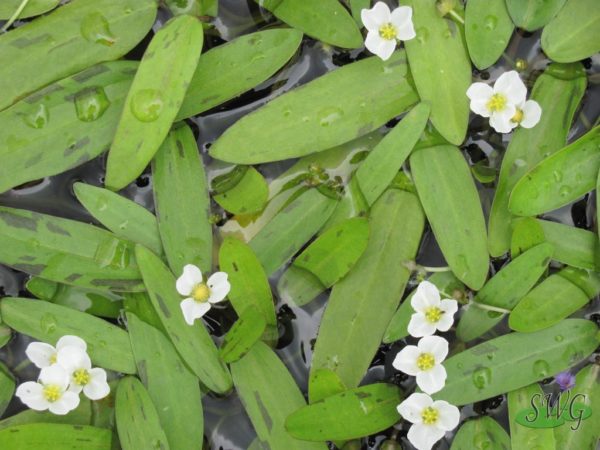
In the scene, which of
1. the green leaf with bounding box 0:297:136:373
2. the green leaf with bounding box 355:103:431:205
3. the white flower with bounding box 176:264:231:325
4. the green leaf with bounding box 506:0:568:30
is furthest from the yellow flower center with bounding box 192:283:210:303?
the green leaf with bounding box 506:0:568:30

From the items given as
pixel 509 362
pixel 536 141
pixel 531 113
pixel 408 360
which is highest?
pixel 531 113

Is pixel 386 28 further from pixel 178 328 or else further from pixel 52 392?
pixel 52 392

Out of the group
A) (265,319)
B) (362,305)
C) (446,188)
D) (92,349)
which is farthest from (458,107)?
(92,349)

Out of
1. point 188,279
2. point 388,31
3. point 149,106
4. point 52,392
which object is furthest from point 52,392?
point 388,31

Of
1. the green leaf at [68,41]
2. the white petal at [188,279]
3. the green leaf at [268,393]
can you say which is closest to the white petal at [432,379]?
the green leaf at [268,393]

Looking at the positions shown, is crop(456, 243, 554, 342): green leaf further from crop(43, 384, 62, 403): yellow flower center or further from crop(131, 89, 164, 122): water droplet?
crop(43, 384, 62, 403): yellow flower center

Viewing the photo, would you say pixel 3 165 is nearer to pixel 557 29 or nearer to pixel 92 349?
pixel 92 349

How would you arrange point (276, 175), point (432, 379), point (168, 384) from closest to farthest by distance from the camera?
point (432, 379) → point (168, 384) → point (276, 175)
